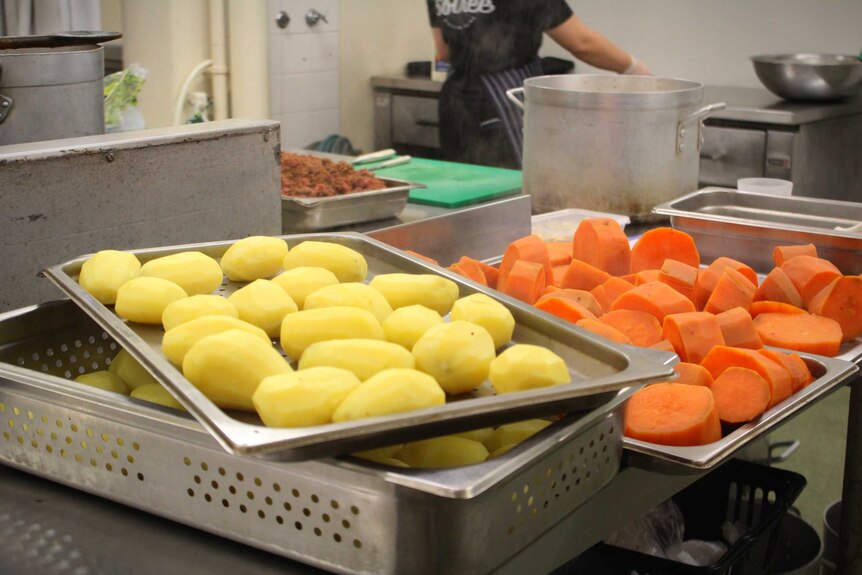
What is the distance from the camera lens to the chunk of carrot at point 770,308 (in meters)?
1.63

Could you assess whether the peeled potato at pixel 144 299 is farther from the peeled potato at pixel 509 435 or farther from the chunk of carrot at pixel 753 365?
the chunk of carrot at pixel 753 365

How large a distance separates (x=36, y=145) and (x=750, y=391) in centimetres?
104

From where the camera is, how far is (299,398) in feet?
2.72

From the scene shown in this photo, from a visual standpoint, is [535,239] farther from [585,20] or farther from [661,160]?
[585,20]

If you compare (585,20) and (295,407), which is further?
(585,20)

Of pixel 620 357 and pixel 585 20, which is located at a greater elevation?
pixel 585 20

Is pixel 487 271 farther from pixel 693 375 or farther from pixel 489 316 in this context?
pixel 489 316

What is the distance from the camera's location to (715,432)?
1.22 metres

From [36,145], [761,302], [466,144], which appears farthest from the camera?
[466,144]

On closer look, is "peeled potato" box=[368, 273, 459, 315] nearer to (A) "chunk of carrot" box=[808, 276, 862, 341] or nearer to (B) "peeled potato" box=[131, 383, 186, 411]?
(B) "peeled potato" box=[131, 383, 186, 411]

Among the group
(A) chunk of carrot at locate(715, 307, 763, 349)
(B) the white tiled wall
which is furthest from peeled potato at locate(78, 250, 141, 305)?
(B) the white tiled wall

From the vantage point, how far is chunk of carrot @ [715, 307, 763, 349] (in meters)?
1.45

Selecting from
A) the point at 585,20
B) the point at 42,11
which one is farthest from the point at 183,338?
the point at 585,20

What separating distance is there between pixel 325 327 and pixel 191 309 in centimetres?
14
